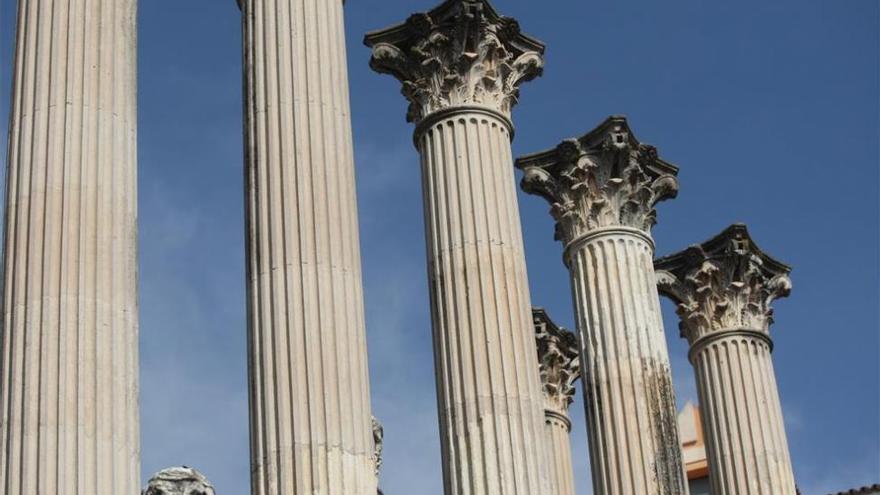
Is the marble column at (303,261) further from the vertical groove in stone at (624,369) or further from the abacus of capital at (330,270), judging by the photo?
the vertical groove in stone at (624,369)

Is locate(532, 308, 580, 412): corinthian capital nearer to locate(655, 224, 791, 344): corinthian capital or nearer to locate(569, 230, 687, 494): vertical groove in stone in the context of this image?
locate(655, 224, 791, 344): corinthian capital

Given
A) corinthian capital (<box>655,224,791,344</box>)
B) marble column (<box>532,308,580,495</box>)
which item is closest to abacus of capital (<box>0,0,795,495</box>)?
corinthian capital (<box>655,224,791,344</box>)

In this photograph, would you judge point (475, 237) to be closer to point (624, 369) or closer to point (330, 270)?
point (330, 270)

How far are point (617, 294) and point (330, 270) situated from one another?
457 inches

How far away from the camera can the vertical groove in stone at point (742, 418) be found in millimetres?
46094

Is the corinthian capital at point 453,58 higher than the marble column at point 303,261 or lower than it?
higher

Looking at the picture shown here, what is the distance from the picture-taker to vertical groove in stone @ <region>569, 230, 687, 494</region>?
4075 centimetres

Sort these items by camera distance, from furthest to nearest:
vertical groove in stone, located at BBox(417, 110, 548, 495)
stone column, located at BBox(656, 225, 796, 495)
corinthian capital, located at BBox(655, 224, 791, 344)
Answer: corinthian capital, located at BBox(655, 224, 791, 344) → stone column, located at BBox(656, 225, 796, 495) → vertical groove in stone, located at BBox(417, 110, 548, 495)

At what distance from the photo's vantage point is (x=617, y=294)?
141 feet

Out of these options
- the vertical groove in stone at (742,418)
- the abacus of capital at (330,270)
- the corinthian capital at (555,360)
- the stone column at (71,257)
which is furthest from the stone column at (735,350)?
the stone column at (71,257)

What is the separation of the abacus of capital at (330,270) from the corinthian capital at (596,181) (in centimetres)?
5

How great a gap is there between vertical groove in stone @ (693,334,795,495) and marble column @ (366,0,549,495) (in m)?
10.2

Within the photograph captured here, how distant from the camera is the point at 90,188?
31953 millimetres

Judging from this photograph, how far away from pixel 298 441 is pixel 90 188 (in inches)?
209
